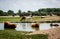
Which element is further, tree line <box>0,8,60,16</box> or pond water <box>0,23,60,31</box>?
pond water <box>0,23,60,31</box>

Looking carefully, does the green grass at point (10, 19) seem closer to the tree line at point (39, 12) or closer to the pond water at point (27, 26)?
the tree line at point (39, 12)

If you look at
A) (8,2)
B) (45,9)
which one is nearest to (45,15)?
(45,9)

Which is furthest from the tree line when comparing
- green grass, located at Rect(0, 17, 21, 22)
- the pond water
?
the pond water

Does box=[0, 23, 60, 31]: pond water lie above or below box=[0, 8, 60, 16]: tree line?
below

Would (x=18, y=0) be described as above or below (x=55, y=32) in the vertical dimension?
above

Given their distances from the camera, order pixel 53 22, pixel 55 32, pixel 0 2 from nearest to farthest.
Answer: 1. pixel 55 32
2. pixel 0 2
3. pixel 53 22

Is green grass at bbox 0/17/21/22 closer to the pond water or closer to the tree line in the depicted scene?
the tree line

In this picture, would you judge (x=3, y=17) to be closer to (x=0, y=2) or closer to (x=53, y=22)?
(x=0, y=2)

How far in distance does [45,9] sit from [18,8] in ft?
1.82

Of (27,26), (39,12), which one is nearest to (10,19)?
(27,26)

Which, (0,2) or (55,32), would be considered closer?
(55,32)

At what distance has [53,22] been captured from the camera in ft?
Result: 13.0

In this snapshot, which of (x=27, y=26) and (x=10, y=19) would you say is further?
(x=27, y=26)

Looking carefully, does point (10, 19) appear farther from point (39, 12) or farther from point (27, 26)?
point (39, 12)
